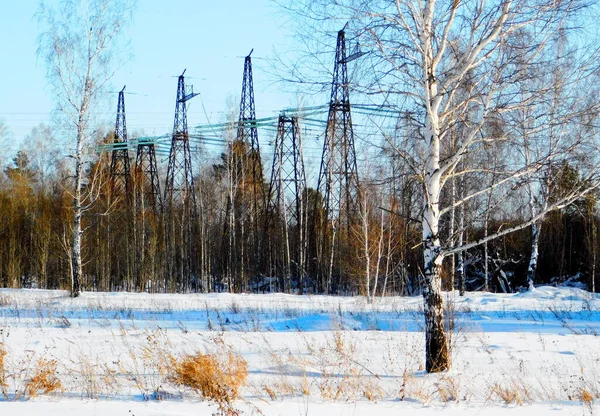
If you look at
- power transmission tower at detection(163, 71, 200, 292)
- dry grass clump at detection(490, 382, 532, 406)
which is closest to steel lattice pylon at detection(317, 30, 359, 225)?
power transmission tower at detection(163, 71, 200, 292)

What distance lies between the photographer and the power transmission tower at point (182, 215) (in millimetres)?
32469

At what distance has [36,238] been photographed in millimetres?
32938

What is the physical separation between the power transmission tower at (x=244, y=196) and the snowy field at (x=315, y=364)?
16.6 metres

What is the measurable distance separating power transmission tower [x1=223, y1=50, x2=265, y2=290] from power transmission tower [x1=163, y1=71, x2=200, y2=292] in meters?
2.53

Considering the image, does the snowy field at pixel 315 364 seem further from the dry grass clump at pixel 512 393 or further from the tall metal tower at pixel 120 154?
the tall metal tower at pixel 120 154

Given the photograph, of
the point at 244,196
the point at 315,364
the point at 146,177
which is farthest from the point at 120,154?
the point at 315,364

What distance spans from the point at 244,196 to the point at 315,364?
27.3 meters

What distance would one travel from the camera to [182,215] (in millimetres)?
38344

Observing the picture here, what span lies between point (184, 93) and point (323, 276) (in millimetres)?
12167

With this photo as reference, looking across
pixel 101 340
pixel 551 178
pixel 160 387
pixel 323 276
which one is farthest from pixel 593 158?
pixel 323 276

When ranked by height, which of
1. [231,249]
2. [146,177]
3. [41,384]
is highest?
[146,177]

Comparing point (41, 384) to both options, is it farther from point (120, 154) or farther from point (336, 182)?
point (120, 154)

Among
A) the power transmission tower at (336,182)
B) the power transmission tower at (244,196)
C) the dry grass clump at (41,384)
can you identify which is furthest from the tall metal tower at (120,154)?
the dry grass clump at (41,384)

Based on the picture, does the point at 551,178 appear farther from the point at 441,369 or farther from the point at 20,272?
the point at 20,272
